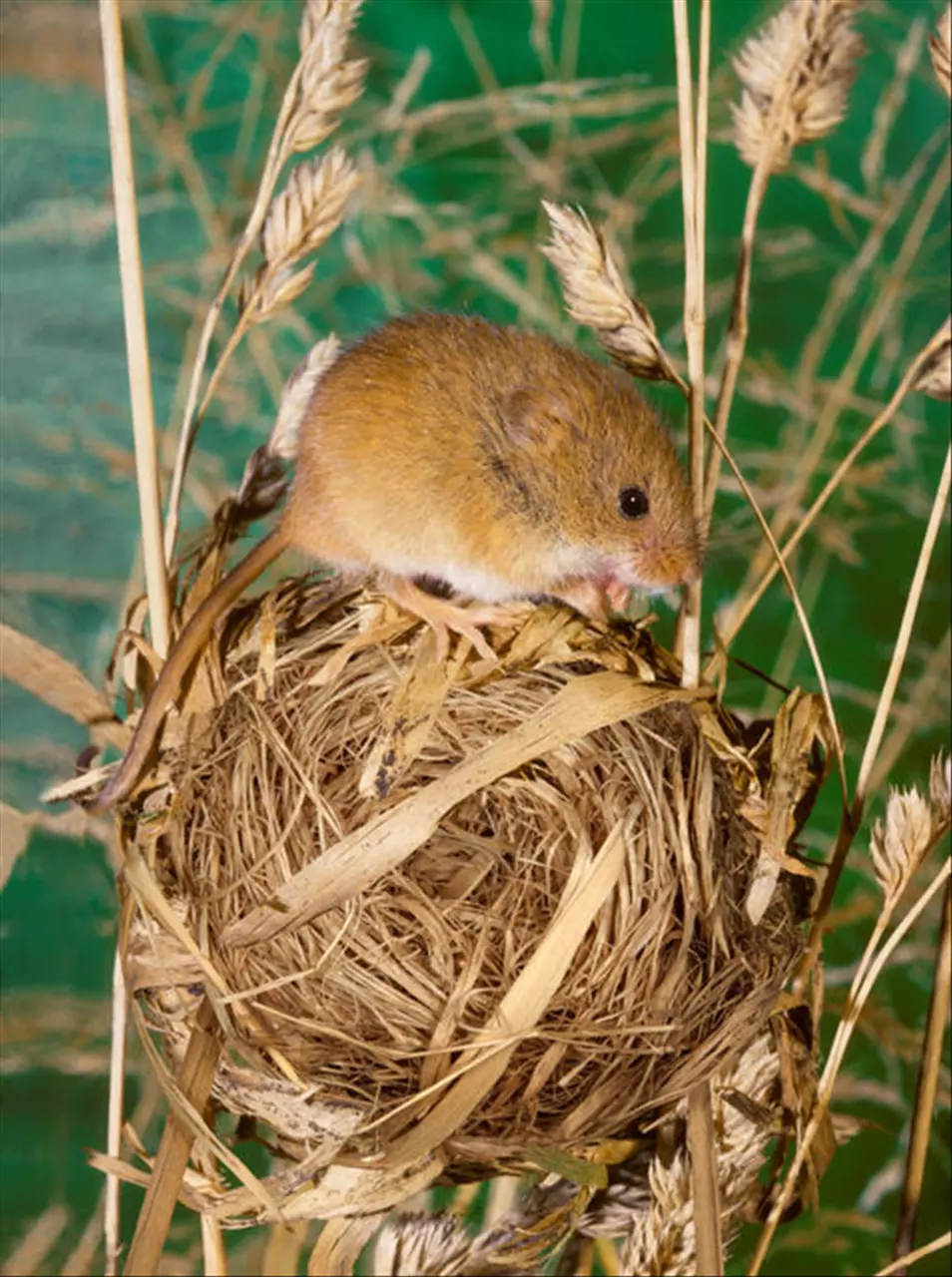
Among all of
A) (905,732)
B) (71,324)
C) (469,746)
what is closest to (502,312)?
(71,324)

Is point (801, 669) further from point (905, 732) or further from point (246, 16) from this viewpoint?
point (246, 16)

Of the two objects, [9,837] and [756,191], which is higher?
[756,191]

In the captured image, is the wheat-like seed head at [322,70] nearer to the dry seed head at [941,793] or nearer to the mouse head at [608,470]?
the mouse head at [608,470]

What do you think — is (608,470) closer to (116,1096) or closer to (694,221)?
(694,221)

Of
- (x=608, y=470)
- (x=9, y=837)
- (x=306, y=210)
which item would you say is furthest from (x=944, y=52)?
(x=9, y=837)

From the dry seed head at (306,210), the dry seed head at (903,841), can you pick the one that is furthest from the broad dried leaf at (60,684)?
the dry seed head at (903,841)

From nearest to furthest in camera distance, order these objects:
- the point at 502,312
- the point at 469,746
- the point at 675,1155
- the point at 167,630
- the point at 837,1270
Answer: the point at 469,746, the point at 167,630, the point at 675,1155, the point at 502,312, the point at 837,1270

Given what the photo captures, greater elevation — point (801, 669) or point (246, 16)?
point (246, 16)
